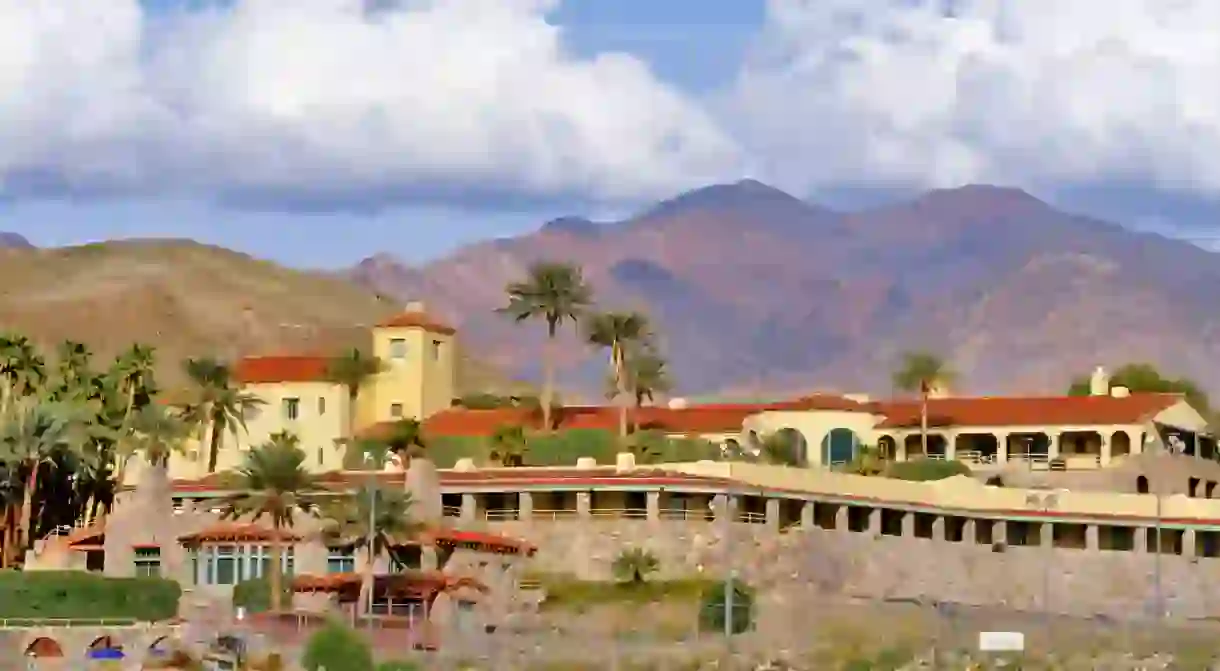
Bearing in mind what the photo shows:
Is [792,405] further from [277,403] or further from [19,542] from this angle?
[19,542]

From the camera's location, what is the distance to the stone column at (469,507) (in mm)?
99438

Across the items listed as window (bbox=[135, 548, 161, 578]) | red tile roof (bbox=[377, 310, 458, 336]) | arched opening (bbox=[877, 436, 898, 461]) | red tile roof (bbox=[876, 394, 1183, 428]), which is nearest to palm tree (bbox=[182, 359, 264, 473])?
red tile roof (bbox=[377, 310, 458, 336])

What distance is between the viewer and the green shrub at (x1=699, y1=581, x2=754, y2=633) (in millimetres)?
89125

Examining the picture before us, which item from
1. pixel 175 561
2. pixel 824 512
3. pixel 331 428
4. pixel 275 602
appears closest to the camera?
pixel 275 602

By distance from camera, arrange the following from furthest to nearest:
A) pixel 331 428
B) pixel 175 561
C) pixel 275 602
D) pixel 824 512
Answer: pixel 331 428 < pixel 824 512 < pixel 175 561 < pixel 275 602

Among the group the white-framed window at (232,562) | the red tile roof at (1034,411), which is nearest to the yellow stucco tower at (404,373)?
the red tile roof at (1034,411)

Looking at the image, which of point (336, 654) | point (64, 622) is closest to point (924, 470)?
point (64, 622)

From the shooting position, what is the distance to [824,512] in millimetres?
103688

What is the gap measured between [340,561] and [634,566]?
32.0 feet

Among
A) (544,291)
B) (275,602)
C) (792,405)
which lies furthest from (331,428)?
(275,602)

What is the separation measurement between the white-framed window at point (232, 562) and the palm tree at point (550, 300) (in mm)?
24410

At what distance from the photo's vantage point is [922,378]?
409ft

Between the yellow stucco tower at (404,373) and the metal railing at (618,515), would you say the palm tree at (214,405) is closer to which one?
the yellow stucco tower at (404,373)

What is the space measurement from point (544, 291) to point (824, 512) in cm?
2085
